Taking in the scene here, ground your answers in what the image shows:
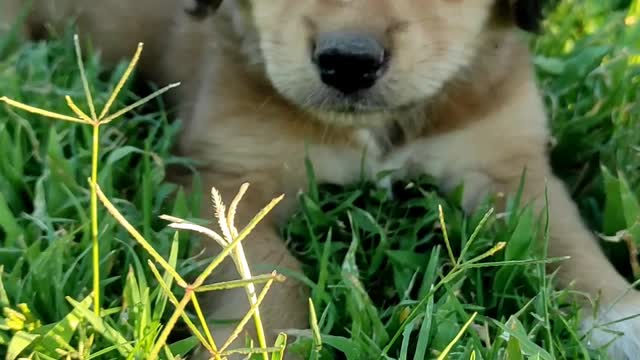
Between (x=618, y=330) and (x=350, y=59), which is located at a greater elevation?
(x=350, y=59)

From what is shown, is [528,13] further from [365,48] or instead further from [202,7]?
[202,7]

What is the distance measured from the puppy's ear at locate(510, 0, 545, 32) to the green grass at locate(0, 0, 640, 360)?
0.37m

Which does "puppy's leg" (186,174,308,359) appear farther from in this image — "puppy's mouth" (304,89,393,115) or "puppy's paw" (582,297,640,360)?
"puppy's paw" (582,297,640,360)

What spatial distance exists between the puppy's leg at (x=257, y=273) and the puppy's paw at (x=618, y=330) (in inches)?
20.5

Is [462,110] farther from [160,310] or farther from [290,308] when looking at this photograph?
[160,310]

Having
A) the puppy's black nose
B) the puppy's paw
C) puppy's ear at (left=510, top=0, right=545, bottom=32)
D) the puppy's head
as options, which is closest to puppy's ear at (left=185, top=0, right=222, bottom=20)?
the puppy's head

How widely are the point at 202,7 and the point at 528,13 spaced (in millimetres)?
725

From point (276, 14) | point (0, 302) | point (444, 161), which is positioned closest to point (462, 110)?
point (444, 161)

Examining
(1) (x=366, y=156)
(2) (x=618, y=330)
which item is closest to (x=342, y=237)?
(1) (x=366, y=156)

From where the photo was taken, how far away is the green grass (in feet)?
Result: 5.44

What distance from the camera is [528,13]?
219 centimetres

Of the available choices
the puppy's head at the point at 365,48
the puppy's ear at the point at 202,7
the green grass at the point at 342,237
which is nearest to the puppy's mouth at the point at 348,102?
the puppy's head at the point at 365,48

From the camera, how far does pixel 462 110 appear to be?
2.29 metres

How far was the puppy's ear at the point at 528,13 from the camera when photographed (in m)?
2.18
